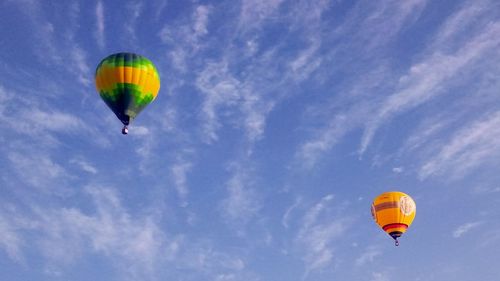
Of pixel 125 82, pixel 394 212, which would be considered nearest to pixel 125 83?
pixel 125 82

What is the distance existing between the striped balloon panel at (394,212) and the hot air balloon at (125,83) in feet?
83.3

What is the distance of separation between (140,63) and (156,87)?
9.63 ft

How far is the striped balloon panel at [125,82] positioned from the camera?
54.3 m

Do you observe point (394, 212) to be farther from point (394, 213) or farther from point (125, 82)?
point (125, 82)

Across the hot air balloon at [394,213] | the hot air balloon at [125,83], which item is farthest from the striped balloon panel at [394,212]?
the hot air balloon at [125,83]

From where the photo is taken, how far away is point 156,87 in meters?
57.1

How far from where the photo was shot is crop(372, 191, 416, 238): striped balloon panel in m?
63.8

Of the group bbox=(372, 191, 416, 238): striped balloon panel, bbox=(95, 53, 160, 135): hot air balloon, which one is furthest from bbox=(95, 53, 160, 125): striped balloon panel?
bbox=(372, 191, 416, 238): striped balloon panel

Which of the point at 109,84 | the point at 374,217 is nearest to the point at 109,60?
the point at 109,84

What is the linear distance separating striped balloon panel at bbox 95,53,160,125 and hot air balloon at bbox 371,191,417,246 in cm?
2551

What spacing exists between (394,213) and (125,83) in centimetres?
2853

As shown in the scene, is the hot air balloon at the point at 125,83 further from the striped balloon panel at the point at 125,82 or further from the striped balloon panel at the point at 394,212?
the striped balloon panel at the point at 394,212

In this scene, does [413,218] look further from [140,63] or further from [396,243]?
[140,63]

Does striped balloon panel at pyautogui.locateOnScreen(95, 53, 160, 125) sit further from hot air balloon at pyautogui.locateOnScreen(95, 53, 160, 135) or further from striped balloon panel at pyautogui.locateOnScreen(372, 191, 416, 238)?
striped balloon panel at pyautogui.locateOnScreen(372, 191, 416, 238)
